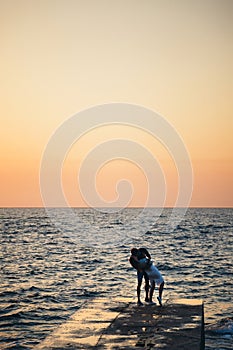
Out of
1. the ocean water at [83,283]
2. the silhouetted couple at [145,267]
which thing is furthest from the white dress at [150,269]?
the ocean water at [83,283]

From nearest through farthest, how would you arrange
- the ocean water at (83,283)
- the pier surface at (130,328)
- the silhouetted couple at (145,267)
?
the pier surface at (130,328), the silhouetted couple at (145,267), the ocean water at (83,283)

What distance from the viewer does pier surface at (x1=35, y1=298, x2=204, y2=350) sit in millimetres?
11609

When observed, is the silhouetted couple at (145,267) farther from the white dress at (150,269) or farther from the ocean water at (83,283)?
the ocean water at (83,283)

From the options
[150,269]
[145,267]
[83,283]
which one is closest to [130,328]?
[145,267]

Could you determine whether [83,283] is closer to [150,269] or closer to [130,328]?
[150,269]

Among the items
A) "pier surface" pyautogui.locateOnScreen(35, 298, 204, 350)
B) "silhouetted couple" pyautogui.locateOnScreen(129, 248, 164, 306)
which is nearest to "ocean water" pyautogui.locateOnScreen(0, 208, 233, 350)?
"pier surface" pyautogui.locateOnScreen(35, 298, 204, 350)

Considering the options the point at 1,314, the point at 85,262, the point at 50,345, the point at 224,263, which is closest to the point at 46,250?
the point at 85,262

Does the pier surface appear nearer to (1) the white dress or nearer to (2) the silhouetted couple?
(2) the silhouetted couple

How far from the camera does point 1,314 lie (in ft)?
68.5

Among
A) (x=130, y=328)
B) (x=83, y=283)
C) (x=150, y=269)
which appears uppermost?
(x=150, y=269)

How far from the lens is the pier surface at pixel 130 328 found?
38.1 ft

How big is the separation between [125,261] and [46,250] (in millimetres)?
12569

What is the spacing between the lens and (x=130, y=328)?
12836mm

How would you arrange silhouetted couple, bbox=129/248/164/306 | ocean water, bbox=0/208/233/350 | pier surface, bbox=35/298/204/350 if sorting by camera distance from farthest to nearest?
ocean water, bbox=0/208/233/350
silhouetted couple, bbox=129/248/164/306
pier surface, bbox=35/298/204/350
